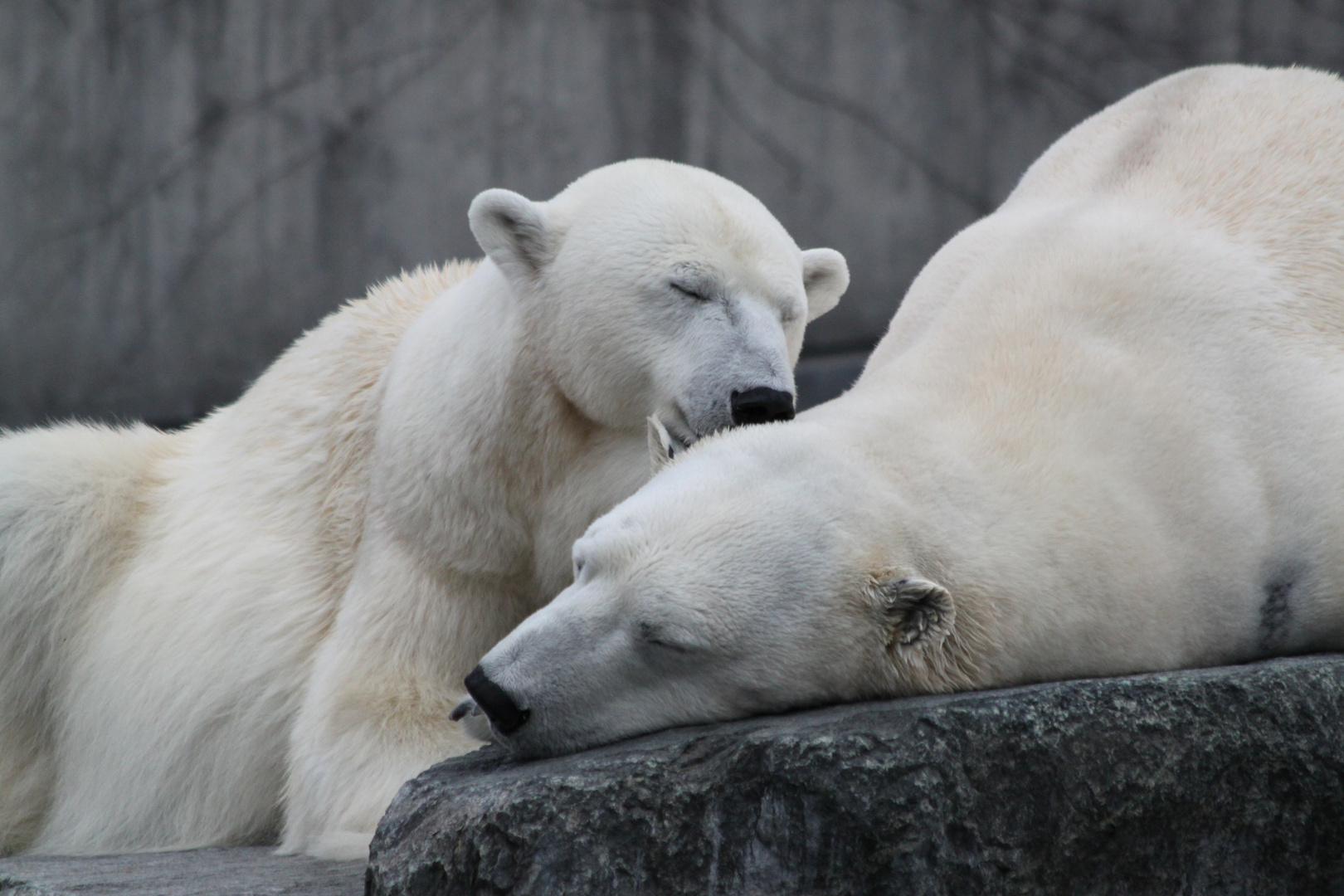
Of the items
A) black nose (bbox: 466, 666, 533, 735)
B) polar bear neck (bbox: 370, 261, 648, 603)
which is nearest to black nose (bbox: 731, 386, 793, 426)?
polar bear neck (bbox: 370, 261, 648, 603)

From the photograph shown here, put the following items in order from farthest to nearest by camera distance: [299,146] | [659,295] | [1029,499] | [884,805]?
[299,146] < [659,295] < [1029,499] < [884,805]

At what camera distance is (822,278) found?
306cm

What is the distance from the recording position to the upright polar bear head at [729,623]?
71.0 inches

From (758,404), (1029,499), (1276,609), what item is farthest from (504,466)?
(1276,609)

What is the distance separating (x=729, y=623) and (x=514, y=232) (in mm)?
1181

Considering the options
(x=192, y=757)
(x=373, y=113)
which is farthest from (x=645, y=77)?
(x=192, y=757)

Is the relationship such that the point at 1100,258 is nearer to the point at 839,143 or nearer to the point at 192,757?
the point at 192,757

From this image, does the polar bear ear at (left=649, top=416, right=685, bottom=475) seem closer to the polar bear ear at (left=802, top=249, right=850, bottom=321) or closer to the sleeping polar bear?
the sleeping polar bear

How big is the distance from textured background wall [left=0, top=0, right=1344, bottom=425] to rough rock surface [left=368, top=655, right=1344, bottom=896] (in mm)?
4966

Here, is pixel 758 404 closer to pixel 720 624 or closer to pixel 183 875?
pixel 720 624

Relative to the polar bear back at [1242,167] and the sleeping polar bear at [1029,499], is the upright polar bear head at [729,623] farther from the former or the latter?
→ the polar bear back at [1242,167]

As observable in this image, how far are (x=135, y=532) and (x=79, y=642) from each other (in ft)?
0.91

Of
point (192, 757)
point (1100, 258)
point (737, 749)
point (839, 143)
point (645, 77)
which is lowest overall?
point (192, 757)

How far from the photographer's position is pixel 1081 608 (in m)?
1.94
